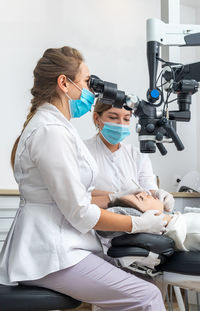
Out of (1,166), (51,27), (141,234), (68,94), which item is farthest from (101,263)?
(51,27)

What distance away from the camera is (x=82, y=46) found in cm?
365

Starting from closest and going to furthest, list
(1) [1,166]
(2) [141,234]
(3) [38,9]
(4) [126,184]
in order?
Result: (2) [141,234] → (4) [126,184] → (1) [1,166] → (3) [38,9]

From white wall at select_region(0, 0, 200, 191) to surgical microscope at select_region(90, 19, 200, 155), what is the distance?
1.77 meters

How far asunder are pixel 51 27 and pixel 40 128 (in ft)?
7.38

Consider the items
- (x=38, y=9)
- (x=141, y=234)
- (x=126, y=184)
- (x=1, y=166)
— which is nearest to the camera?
(x=141, y=234)

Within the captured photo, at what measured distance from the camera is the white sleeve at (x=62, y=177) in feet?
4.62

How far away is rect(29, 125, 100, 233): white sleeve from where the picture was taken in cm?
141

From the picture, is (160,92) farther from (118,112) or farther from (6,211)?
(6,211)

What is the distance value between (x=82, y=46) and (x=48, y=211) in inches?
95.8

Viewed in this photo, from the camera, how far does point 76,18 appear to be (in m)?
3.64

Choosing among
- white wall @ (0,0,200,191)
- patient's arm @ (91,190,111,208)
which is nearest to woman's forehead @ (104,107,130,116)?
patient's arm @ (91,190,111,208)

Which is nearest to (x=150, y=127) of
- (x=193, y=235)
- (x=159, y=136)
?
(x=159, y=136)

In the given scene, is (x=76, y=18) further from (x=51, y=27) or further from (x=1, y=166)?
(x=1, y=166)

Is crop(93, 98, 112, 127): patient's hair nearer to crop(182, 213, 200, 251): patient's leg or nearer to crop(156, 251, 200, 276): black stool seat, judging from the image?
crop(182, 213, 200, 251): patient's leg
